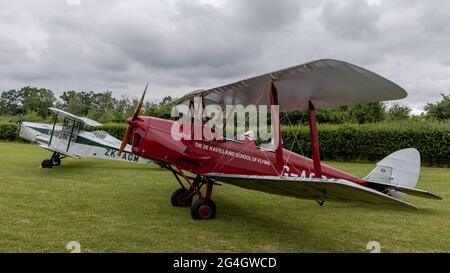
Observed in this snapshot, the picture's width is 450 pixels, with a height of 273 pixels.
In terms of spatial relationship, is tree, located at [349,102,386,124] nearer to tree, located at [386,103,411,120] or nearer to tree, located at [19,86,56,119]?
tree, located at [386,103,411,120]

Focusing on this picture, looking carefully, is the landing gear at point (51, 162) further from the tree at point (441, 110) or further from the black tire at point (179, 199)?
the tree at point (441, 110)

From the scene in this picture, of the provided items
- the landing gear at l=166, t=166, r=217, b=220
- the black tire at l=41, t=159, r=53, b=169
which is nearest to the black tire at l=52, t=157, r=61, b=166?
the black tire at l=41, t=159, r=53, b=169

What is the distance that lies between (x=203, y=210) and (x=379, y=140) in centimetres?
1754

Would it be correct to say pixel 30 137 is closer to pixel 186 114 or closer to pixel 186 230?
pixel 186 114

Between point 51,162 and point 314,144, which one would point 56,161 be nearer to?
point 51,162

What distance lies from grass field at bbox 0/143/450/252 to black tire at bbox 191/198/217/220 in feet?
0.46

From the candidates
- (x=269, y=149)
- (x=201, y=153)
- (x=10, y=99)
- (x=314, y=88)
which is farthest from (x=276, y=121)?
(x=10, y=99)

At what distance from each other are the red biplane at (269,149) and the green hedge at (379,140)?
40.4 ft

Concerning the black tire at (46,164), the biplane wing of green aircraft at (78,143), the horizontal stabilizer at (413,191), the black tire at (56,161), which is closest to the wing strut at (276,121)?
the horizontal stabilizer at (413,191)

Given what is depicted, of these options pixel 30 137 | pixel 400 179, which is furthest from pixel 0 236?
pixel 30 137

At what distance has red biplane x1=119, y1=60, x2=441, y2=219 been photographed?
4.96 m

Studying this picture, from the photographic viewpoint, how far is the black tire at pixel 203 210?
5789 mm

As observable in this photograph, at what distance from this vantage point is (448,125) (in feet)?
64.1

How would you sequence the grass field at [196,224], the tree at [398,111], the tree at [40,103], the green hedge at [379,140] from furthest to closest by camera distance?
the tree at [40,103] < the tree at [398,111] < the green hedge at [379,140] < the grass field at [196,224]
